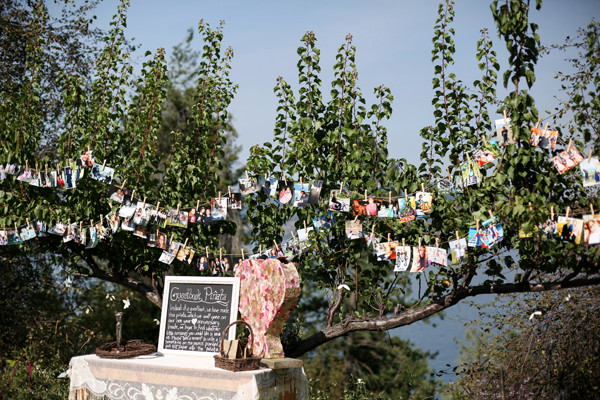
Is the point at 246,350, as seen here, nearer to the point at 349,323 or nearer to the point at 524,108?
the point at 349,323

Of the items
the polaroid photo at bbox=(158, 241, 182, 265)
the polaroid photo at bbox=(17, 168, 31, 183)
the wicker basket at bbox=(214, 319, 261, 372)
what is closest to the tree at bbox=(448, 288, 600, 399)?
the wicker basket at bbox=(214, 319, 261, 372)

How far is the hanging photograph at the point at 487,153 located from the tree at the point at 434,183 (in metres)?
0.09

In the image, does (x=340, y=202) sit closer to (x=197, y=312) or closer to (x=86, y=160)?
(x=197, y=312)

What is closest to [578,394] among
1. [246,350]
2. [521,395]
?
[521,395]

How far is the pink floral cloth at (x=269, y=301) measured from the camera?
450 cm

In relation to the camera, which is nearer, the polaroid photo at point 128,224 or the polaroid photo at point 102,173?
the polaroid photo at point 128,224

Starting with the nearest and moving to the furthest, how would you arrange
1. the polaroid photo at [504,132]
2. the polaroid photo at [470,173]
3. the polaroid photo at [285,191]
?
the polaroid photo at [504,132], the polaroid photo at [470,173], the polaroid photo at [285,191]

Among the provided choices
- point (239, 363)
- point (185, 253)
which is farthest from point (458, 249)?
point (185, 253)

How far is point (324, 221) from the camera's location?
17.6 ft

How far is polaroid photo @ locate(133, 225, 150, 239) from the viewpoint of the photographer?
5836mm

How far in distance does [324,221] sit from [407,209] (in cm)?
80

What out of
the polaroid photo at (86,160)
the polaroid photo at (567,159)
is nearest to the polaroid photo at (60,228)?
the polaroid photo at (86,160)

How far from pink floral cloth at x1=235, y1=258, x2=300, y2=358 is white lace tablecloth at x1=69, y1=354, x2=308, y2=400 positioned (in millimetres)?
273

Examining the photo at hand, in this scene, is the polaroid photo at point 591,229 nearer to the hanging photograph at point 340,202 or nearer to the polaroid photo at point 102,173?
the hanging photograph at point 340,202
